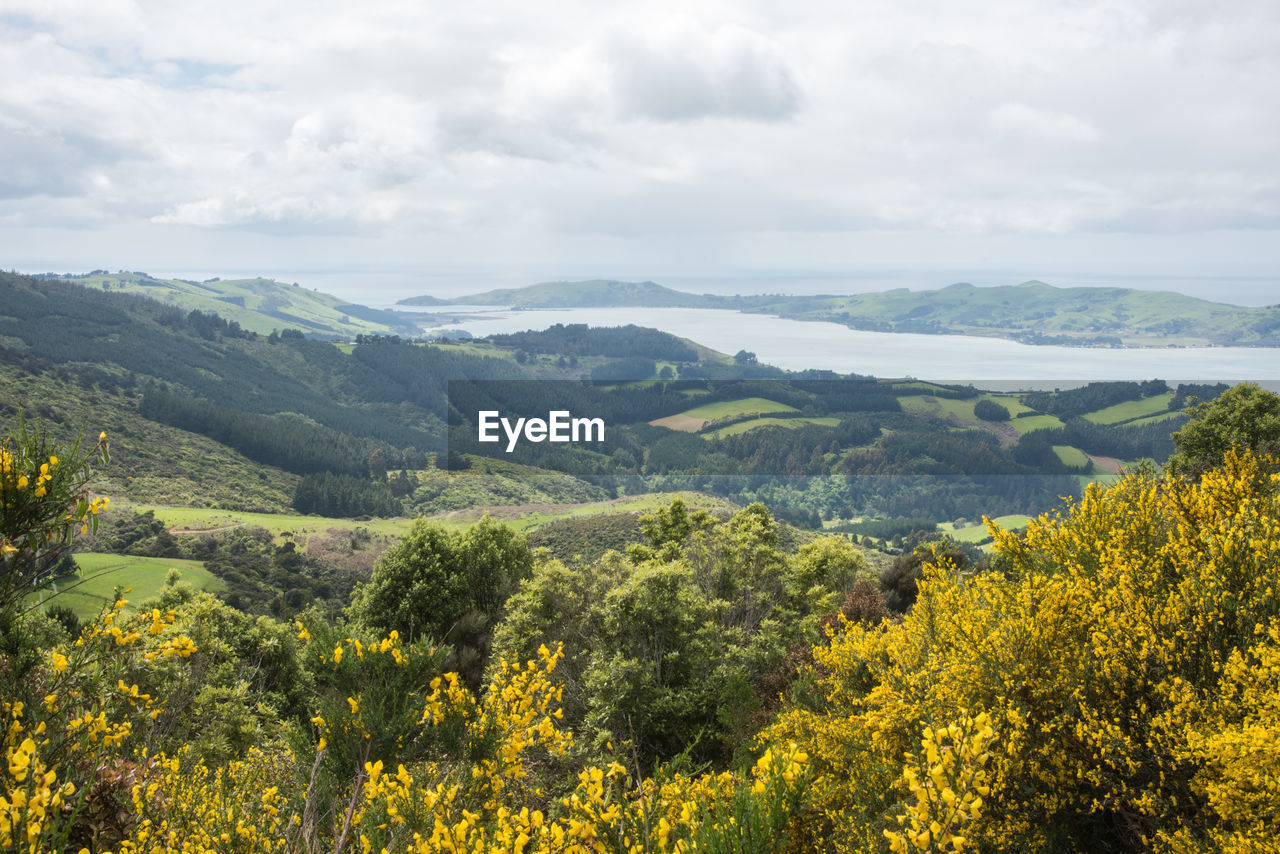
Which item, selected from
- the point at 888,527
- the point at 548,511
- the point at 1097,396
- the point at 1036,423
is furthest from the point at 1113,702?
the point at 1097,396

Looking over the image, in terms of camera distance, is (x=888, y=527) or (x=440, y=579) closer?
(x=440, y=579)

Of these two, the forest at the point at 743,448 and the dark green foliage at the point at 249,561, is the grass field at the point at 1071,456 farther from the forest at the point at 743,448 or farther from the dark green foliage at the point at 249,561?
the dark green foliage at the point at 249,561

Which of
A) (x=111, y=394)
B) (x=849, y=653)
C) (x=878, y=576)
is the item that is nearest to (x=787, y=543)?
(x=878, y=576)

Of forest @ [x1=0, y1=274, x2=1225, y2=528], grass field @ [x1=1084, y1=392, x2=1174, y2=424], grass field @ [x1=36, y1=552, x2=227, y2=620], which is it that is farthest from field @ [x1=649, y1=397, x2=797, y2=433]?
grass field @ [x1=36, y1=552, x2=227, y2=620]

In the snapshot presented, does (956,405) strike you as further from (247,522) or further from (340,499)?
(247,522)

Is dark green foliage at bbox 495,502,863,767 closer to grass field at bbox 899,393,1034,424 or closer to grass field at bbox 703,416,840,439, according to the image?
grass field at bbox 703,416,840,439

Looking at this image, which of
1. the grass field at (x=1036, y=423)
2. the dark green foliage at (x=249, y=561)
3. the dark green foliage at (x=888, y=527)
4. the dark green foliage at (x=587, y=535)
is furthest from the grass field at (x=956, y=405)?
the dark green foliage at (x=249, y=561)

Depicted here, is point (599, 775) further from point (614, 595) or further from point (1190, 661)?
point (614, 595)
